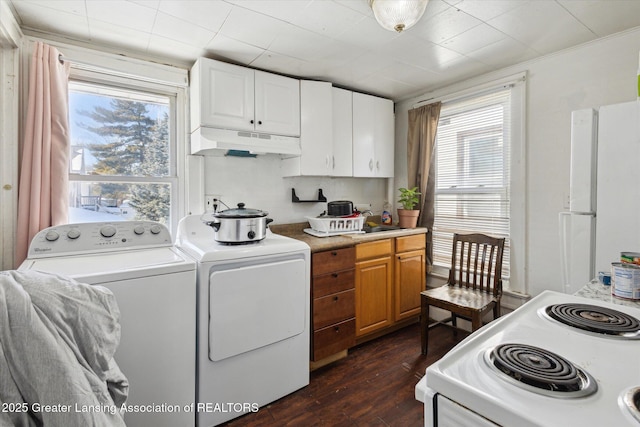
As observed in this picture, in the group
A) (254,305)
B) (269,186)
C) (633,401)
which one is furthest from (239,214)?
(633,401)

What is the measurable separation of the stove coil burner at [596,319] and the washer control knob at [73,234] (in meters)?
2.29

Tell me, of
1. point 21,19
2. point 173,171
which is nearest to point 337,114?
point 173,171

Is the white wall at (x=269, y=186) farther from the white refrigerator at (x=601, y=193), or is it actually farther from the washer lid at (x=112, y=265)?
the white refrigerator at (x=601, y=193)

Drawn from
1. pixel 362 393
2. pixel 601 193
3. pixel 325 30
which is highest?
pixel 325 30

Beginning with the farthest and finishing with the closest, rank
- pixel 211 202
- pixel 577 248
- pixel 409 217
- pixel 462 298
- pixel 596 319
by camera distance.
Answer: pixel 409 217 < pixel 211 202 < pixel 462 298 < pixel 577 248 < pixel 596 319

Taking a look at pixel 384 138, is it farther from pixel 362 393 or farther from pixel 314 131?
pixel 362 393

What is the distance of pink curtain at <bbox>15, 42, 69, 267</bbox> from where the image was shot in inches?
70.7

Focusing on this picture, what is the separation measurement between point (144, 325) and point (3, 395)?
0.79 m

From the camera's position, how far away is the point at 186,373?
160 centimetres

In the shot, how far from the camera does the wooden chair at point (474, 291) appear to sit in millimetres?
2203

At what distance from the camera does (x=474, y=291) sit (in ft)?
8.14

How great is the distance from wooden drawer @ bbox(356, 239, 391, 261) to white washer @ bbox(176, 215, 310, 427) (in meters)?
0.58

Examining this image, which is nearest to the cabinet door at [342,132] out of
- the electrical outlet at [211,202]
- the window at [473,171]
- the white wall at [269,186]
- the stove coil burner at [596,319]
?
the white wall at [269,186]

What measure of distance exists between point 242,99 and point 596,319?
231cm
